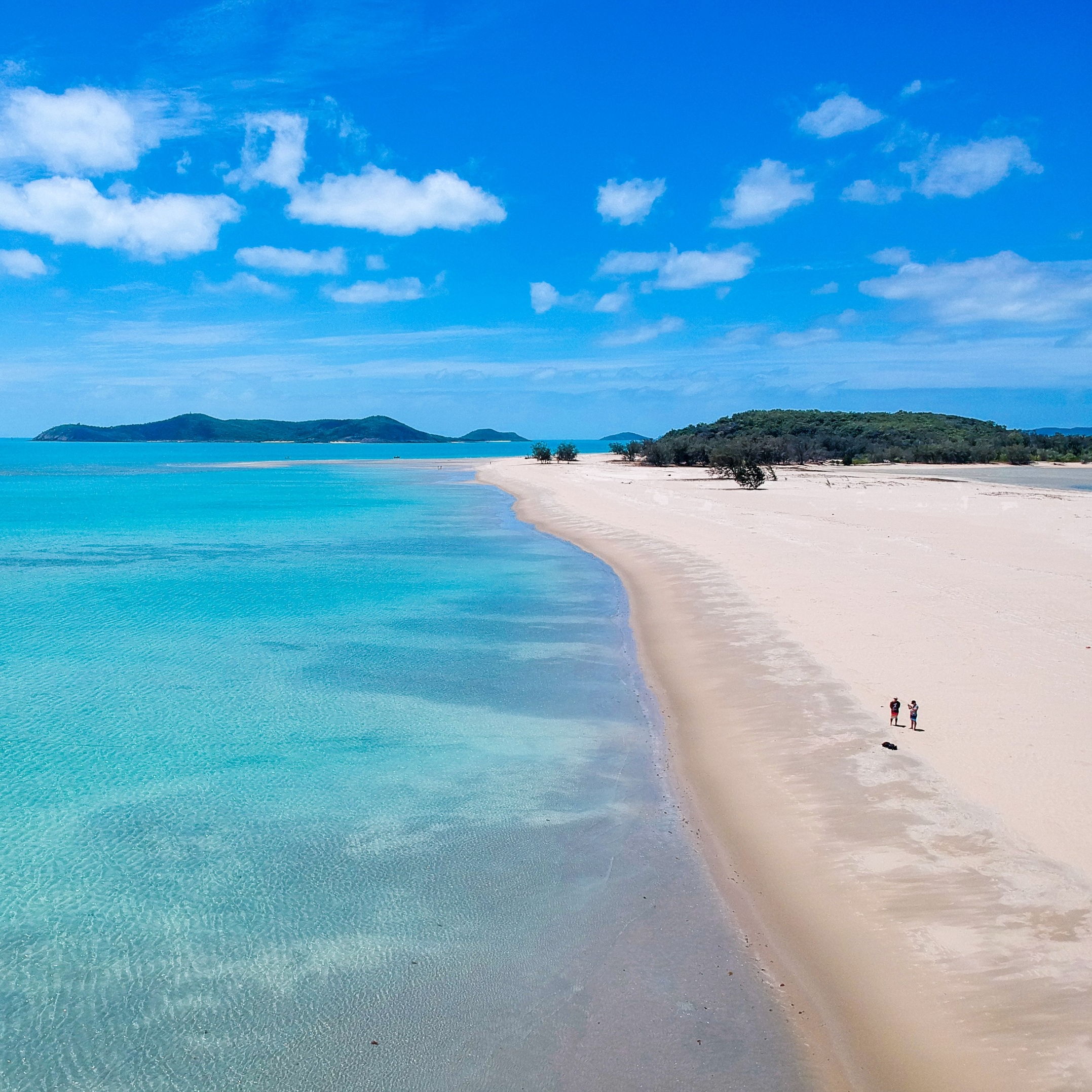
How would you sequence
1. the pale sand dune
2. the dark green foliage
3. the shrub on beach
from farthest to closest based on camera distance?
the shrub on beach
the dark green foliage
the pale sand dune

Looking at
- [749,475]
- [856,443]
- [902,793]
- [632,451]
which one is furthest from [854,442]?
[902,793]

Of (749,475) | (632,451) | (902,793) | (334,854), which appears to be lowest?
(334,854)

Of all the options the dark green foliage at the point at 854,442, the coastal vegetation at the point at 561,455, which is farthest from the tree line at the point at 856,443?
the coastal vegetation at the point at 561,455

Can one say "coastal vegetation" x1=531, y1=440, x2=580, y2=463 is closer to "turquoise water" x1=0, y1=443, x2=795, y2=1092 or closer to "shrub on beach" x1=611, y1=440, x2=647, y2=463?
"shrub on beach" x1=611, y1=440, x2=647, y2=463

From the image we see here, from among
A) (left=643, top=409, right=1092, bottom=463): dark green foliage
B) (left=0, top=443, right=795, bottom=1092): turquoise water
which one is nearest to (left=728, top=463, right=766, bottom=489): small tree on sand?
(left=643, top=409, right=1092, bottom=463): dark green foliage

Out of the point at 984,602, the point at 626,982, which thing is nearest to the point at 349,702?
the point at 626,982

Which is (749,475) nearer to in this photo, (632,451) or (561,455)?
(632,451)
